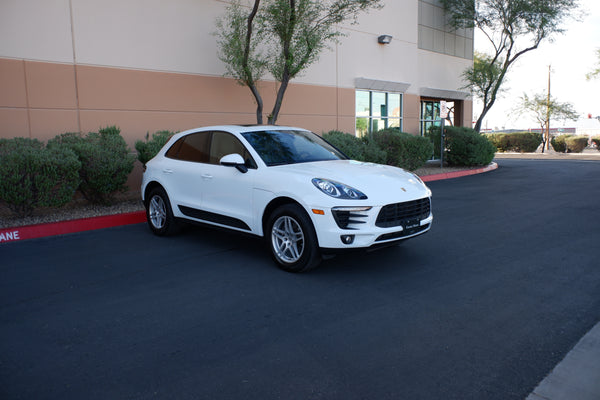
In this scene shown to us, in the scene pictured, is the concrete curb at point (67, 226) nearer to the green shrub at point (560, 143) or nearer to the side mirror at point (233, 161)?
the side mirror at point (233, 161)

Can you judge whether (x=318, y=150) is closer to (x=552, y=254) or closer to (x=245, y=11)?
(x=552, y=254)

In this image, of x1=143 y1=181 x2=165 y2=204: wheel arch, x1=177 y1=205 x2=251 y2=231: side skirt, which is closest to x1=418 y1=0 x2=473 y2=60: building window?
x1=143 y1=181 x2=165 y2=204: wheel arch

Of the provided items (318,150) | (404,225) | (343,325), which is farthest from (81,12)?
(343,325)

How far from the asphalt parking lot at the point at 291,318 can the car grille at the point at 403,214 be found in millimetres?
585

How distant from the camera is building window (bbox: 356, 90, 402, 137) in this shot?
18.5 m

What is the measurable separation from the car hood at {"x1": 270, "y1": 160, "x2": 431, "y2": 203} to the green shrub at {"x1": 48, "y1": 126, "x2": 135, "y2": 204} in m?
4.88

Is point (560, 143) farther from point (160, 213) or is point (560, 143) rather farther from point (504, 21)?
point (160, 213)

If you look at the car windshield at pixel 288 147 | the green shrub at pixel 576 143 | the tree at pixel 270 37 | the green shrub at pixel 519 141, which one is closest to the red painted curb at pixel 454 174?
the tree at pixel 270 37

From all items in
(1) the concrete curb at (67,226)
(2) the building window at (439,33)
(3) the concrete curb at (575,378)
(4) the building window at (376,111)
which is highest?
(2) the building window at (439,33)

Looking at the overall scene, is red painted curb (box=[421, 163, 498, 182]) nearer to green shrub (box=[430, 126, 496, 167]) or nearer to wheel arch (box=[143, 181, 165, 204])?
green shrub (box=[430, 126, 496, 167])

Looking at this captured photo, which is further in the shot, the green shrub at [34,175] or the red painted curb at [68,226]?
the green shrub at [34,175]

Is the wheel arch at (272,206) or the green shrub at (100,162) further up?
the green shrub at (100,162)

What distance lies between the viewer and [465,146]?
1892 centimetres

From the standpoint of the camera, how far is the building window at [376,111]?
1848 cm
